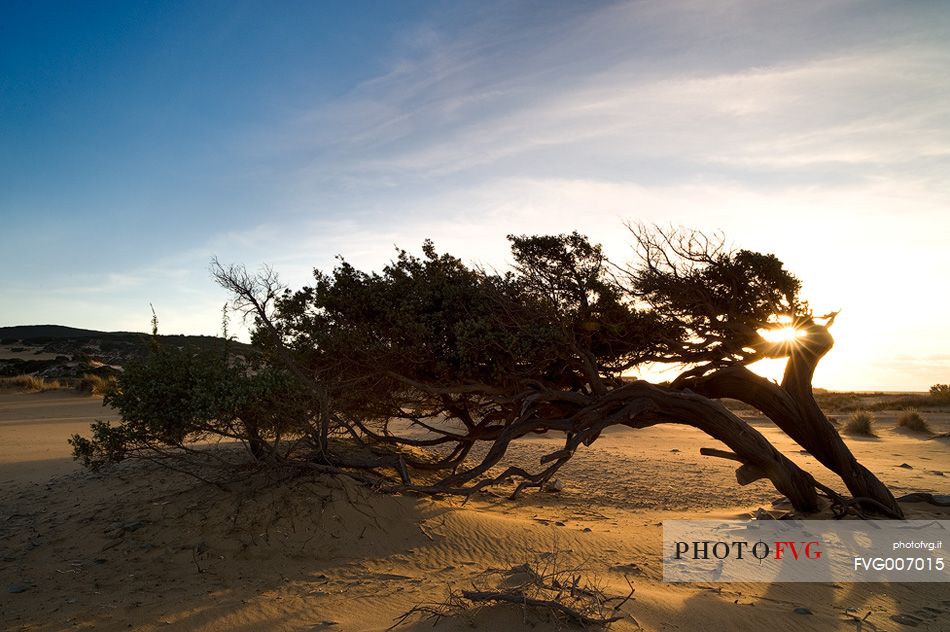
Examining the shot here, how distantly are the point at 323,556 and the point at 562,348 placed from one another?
16.5 feet

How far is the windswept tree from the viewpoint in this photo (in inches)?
388

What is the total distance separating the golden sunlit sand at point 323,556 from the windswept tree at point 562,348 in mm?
931

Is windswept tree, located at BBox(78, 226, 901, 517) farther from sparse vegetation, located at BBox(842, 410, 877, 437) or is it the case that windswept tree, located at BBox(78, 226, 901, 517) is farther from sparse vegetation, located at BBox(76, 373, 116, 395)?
sparse vegetation, located at BBox(76, 373, 116, 395)

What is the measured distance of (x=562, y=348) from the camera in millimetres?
10148

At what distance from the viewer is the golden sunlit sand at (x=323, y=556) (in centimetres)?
594

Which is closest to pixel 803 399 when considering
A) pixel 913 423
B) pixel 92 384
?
pixel 913 423

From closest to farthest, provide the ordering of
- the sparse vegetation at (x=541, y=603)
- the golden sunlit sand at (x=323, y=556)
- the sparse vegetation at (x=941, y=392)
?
1. the sparse vegetation at (x=541, y=603)
2. the golden sunlit sand at (x=323, y=556)
3. the sparse vegetation at (x=941, y=392)

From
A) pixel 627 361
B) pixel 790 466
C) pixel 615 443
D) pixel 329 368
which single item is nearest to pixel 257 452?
pixel 329 368

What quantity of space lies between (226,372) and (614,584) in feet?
19.5

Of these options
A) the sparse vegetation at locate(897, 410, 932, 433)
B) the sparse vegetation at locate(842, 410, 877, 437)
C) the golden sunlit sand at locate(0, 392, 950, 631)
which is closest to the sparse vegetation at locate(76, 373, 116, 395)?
the golden sunlit sand at locate(0, 392, 950, 631)

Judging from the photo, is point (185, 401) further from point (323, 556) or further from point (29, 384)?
point (29, 384)


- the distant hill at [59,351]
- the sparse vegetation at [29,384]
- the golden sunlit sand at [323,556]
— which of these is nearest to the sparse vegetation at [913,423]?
the golden sunlit sand at [323,556]

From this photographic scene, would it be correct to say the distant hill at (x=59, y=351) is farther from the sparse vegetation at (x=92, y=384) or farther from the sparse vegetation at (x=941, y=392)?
the sparse vegetation at (x=941, y=392)

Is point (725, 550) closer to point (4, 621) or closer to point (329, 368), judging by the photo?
point (329, 368)
